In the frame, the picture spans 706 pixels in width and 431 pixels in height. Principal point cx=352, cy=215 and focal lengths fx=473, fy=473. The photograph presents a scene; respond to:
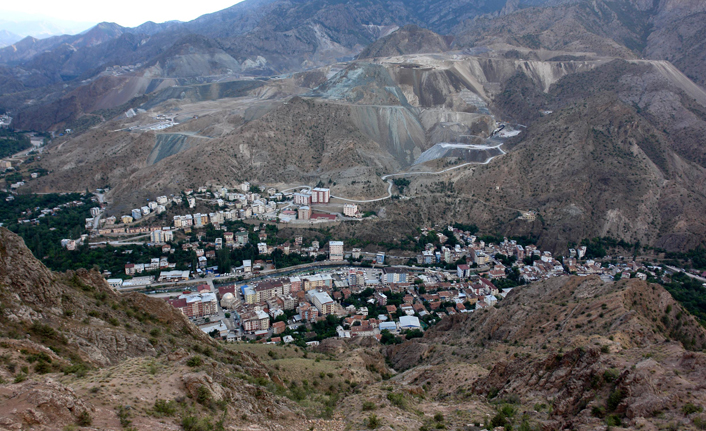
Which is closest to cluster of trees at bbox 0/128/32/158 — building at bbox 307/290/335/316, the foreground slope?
building at bbox 307/290/335/316

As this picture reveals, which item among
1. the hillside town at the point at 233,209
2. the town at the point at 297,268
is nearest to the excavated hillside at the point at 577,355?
the town at the point at 297,268

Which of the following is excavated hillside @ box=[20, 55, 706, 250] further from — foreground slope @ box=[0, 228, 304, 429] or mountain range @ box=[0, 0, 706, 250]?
foreground slope @ box=[0, 228, 304, 429]

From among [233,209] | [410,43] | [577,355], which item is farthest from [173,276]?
[410,43]

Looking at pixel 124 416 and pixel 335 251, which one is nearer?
pixel 124 416

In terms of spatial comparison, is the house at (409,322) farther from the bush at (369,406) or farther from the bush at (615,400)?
the bush at (615,400)

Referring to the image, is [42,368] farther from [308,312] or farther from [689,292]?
[689,292]

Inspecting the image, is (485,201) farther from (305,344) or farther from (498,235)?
(305,344)
